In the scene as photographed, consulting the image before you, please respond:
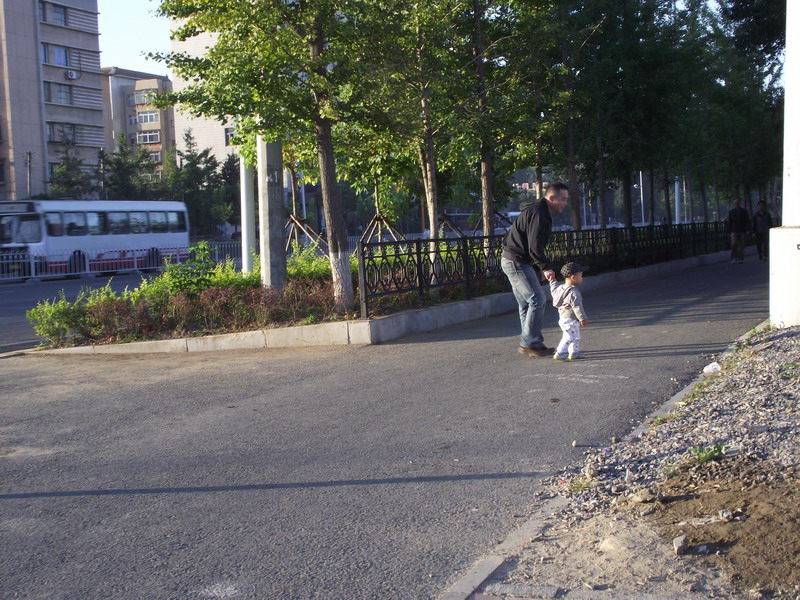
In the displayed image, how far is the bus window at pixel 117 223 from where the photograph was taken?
121 ft

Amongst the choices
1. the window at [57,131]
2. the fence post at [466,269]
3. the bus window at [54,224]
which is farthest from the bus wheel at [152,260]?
the window at [57,131]

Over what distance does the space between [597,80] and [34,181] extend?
53615mm

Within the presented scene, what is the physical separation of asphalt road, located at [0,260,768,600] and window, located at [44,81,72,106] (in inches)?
2457

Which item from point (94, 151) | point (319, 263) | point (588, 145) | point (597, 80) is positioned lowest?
point (319, 263)

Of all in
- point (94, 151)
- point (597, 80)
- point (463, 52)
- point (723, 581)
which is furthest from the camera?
point (94, 151)

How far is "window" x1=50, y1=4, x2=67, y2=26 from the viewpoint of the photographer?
218 ft

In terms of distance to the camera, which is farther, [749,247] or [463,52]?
[749,247]

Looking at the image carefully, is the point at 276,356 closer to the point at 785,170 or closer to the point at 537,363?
the point at 537,363

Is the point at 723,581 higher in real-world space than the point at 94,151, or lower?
lower

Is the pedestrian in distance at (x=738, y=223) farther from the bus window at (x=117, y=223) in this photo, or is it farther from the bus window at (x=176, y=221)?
the bus window at (x=176, y=221)

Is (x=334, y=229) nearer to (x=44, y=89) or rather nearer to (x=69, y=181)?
(x=69, y=181)

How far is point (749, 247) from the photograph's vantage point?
32969mm

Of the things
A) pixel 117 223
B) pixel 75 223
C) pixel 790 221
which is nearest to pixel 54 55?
pixel 117 223

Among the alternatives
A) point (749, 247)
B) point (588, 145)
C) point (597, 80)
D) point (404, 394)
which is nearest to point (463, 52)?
point (597, 80)
